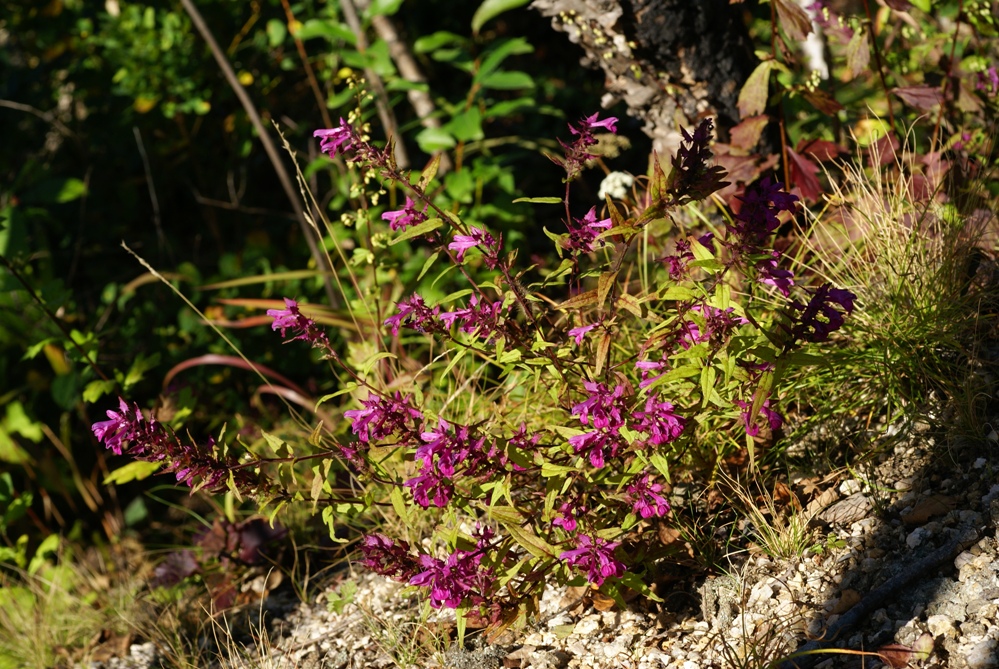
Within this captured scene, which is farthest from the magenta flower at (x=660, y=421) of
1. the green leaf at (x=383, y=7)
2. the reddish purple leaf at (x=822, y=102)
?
the green leaf at (x=383, y=7)

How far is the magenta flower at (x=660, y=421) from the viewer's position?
1.92m

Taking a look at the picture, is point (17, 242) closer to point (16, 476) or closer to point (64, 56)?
point (16, 476)

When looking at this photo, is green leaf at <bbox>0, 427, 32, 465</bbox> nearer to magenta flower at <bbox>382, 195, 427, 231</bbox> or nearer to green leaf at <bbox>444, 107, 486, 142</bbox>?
green leaf at <bbox>444, 107, 486, 142</bbox>

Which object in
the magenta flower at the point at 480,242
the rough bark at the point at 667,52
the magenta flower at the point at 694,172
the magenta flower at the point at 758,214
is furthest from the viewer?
the rough bark at the point at 667,52

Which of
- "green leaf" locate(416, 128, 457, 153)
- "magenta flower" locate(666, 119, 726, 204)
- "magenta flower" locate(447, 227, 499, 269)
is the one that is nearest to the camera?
"magenta flower" locate(666, 119, 726, 204)

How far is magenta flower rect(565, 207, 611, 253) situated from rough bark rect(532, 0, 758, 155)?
112 centimetres

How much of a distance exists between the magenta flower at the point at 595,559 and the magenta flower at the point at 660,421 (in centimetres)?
26

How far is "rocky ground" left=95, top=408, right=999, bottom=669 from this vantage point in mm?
1879

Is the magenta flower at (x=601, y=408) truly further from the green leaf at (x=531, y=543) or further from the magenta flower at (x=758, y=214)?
the magenta flower at (x=758, y=214)

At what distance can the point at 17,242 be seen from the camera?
10.7 ft

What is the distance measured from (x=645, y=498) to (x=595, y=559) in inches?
8.1

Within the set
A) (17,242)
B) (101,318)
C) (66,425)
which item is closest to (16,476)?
(66,425)

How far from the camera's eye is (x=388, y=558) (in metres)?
2.10

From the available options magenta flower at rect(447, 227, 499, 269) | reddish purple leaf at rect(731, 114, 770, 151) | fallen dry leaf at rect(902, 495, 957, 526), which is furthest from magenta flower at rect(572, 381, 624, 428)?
reddish purple leaf at rect(731, 114, 770, 151)
